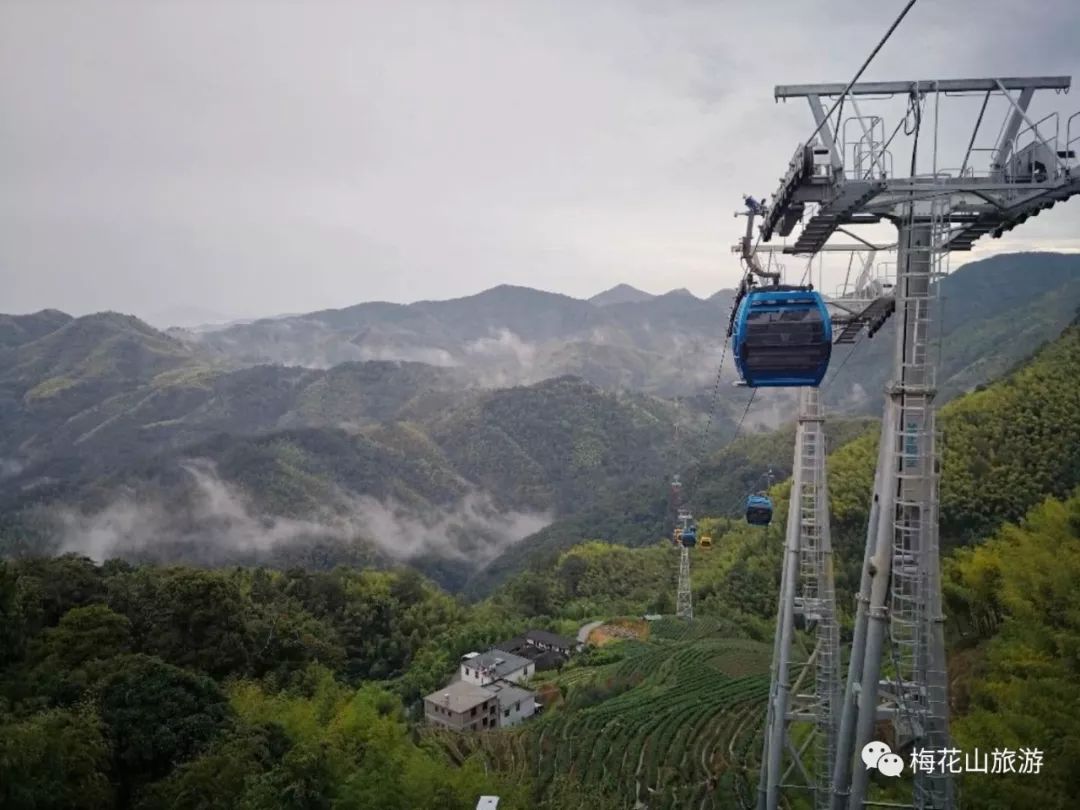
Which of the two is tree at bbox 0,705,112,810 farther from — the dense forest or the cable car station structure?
the cable car station structure

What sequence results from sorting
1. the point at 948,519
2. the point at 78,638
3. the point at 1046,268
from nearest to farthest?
the point at 78,638
the point at 948,519
the point at 1046,268

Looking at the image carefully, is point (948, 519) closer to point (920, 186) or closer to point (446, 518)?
point (920, 186)

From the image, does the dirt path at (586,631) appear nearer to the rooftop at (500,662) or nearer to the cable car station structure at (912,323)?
the rooftop at (500,662)

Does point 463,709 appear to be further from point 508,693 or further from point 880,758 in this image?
point 880,758

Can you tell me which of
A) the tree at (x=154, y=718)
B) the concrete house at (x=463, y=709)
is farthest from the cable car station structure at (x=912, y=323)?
the concrete house at (x=463, y=709)

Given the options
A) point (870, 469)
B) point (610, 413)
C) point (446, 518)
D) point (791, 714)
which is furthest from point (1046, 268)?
point (791, 714)

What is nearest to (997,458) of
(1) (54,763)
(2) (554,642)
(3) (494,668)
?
(2) (554,642)
